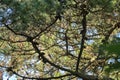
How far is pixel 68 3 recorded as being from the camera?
4.50m

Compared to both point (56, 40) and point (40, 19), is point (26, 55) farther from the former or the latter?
point (40, 19)

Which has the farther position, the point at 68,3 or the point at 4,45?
the point at 4,45

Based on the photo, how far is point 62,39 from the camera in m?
5.51

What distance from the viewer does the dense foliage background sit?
13.8ft

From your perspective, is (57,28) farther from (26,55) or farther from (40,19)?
(40,19)

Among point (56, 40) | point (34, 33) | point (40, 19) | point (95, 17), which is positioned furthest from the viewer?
point (56, 40)

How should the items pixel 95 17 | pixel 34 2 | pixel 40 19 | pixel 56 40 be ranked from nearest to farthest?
1. pixel 34 2
2. pixel 40 19
3. pixel 95 17
4. pixel 56 40

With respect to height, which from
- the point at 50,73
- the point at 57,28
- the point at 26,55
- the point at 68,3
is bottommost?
the point at 50,73

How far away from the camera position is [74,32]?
552 centimetres

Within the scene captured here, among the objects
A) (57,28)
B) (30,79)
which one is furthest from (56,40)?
(30,79)

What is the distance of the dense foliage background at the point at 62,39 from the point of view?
13.8 feet

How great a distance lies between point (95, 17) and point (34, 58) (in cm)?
124

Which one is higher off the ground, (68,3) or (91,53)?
(68,3)

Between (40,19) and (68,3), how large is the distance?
1.60ft
